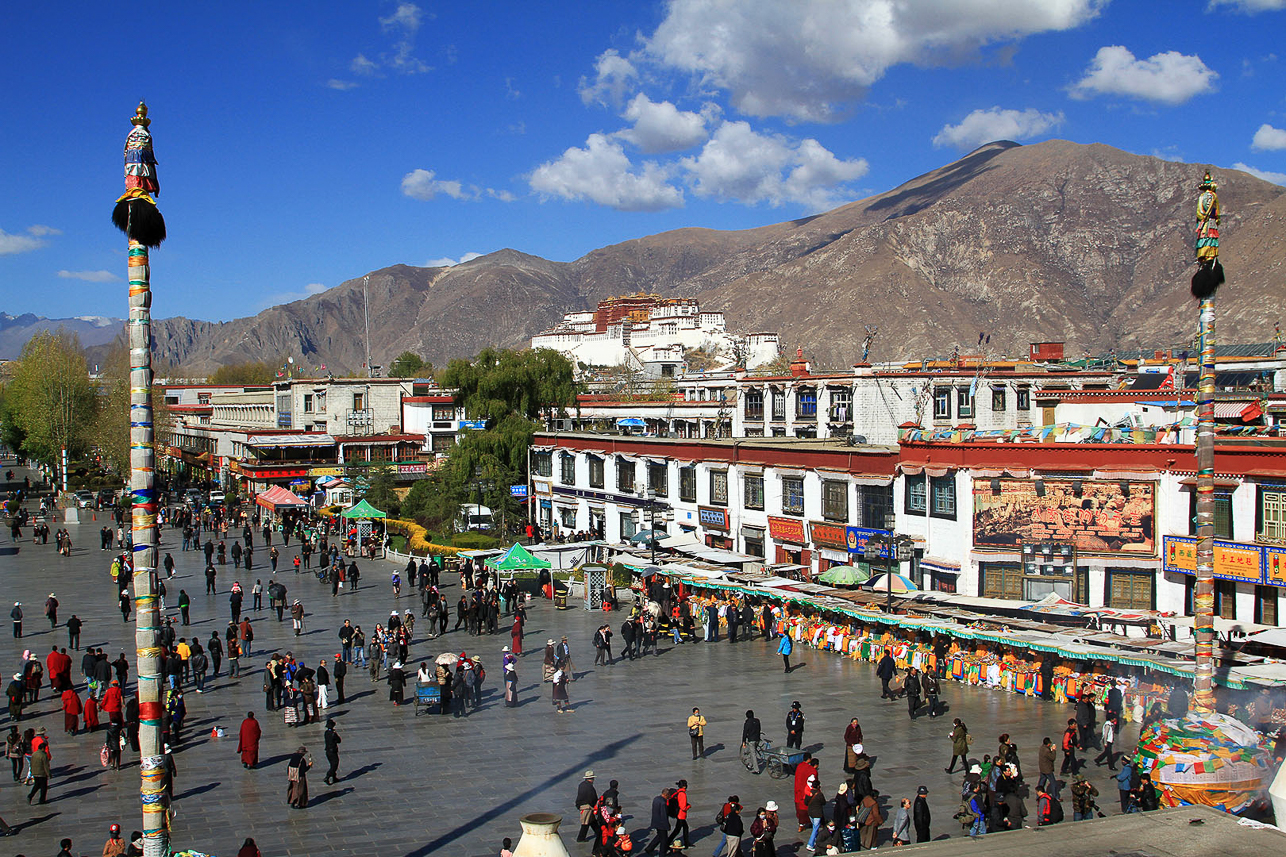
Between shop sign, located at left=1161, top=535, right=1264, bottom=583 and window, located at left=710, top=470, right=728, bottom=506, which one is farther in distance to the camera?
window, located at left=710, top=470, right=728, bottom=506

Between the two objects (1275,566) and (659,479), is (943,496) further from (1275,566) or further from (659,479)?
(659,479)

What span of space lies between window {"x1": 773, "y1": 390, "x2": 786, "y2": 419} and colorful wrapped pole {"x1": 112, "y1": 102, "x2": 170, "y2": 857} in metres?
50.7

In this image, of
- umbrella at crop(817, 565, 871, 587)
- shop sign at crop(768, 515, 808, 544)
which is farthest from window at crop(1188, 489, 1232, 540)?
shop sign at crop(768, 515, 808, 544)

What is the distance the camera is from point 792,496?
41.5 metres

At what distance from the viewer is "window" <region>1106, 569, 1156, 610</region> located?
30891mm

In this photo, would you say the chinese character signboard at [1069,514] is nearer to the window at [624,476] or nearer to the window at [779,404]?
the window at [624,476]

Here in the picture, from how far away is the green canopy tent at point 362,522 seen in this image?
4672 centimetres

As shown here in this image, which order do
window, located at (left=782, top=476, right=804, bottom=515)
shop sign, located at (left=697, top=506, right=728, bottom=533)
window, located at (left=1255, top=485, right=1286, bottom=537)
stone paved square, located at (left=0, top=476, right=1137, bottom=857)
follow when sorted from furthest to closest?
shop sign, located at (left=697, top=506, right=728, bottom=533), window, located at (left=782, top=476, right=804, bottom=515), window, located at (left=1255, top=485, right=1286, bottom=537), stone paved square, located at (left=0, top=476, right=1137, bottom=857)

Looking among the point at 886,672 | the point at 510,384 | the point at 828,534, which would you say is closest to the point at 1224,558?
the point at 886,672

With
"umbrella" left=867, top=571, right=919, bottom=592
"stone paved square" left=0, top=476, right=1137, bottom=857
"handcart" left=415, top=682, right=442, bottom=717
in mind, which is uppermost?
"umbrella" left=867, top=571, right=919, bottom=592

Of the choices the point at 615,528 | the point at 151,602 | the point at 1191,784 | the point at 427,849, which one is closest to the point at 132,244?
the point at 151,602

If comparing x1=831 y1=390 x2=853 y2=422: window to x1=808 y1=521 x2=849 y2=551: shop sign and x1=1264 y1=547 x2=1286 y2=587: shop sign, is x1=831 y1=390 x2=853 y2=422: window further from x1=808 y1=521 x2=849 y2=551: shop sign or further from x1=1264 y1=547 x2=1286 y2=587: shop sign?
x1=1264 y1=547 x2=1286 y2=587: shop sign

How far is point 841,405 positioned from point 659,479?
11.2 m

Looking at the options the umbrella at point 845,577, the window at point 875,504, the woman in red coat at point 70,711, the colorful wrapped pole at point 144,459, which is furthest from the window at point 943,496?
the colorful wrapped pole at point 144,459
